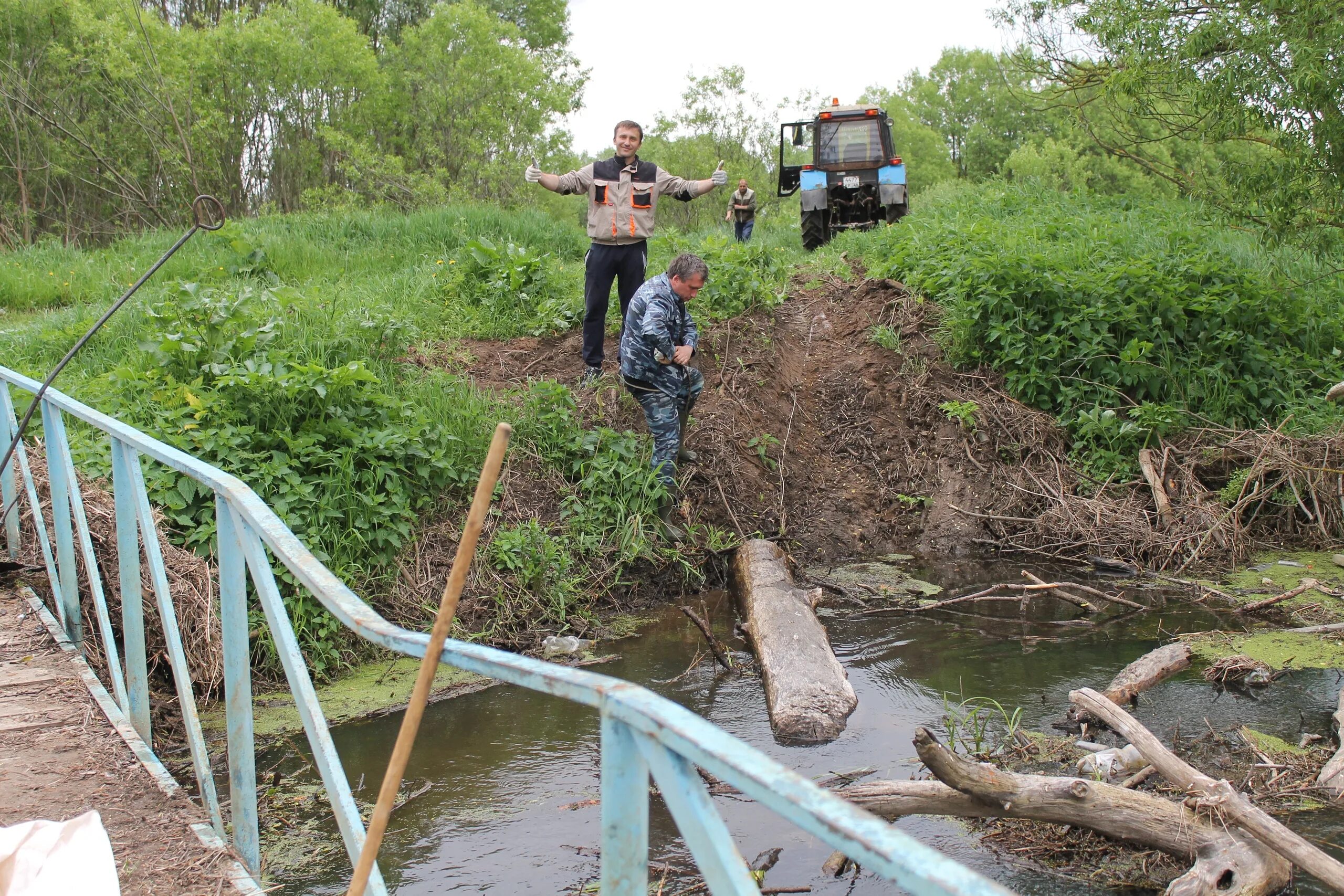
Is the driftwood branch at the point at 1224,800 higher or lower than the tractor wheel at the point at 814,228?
lower

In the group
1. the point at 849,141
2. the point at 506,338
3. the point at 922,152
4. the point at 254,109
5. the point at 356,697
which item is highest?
the point at 922,152

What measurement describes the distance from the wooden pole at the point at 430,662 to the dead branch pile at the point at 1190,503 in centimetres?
647

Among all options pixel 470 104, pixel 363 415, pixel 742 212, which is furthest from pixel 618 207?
pixel 470 104

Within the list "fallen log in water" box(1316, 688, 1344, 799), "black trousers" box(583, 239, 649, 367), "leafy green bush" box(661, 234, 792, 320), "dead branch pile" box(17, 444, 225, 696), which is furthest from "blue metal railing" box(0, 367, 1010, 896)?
"leafy green bush" box(661, 234, 792, 320)

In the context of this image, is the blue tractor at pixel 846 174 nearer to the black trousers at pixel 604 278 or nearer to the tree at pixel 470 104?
the black trousers at pixel 604 278

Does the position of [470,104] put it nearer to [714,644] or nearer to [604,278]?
[604,278]

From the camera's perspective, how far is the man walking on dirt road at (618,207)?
7.25 metres

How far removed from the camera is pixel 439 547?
617 centimetres

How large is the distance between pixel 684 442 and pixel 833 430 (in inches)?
71.8

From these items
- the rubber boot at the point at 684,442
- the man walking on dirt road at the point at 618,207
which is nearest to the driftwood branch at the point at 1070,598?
the rubber boot at the point at 684,442

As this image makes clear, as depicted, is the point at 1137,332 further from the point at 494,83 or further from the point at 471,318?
the point at 494,83

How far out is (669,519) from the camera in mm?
6848

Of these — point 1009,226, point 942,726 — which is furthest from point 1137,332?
point 942,726

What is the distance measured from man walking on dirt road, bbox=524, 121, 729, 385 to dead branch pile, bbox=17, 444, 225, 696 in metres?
3.33
